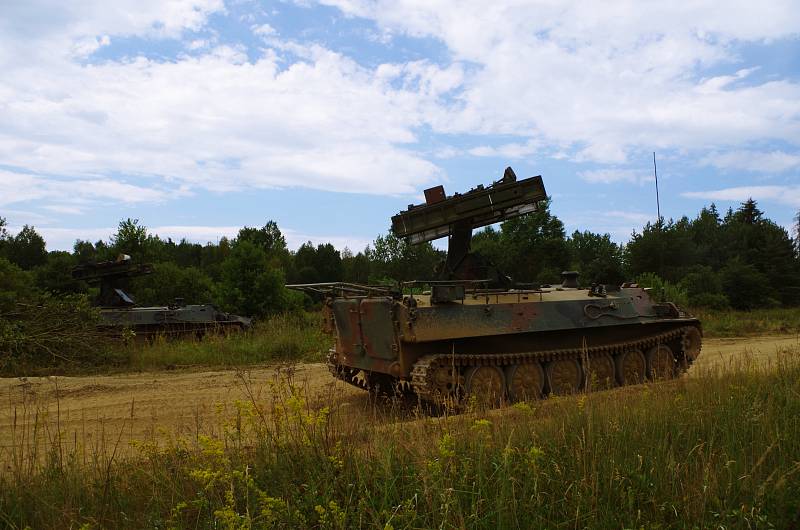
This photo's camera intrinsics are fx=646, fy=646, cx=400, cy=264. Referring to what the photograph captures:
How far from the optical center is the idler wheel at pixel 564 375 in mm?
9742

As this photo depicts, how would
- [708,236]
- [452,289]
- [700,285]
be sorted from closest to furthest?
[452,289]
[700,285]
[708,236]

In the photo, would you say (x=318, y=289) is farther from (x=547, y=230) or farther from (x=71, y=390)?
(x=547, y=230)

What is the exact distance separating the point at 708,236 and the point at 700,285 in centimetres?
2021

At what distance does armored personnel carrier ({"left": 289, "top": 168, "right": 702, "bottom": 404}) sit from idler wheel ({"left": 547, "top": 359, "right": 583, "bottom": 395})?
16 mm

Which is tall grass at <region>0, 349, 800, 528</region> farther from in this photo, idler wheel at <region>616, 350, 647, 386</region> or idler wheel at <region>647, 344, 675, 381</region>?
idler wheel at <region>647, 344, 675, 381</region>

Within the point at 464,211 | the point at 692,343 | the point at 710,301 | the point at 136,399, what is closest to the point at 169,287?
the point at 136,399

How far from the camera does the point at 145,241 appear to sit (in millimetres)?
33531

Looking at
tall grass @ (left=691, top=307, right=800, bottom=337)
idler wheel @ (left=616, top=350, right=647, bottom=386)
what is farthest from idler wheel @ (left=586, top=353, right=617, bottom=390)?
tall grass @ (left=691, top=307, right=800, bottom=337)

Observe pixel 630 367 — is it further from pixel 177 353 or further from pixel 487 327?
pixel 177 353

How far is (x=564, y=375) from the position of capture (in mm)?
9930

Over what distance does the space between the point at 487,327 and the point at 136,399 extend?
17.9 feet

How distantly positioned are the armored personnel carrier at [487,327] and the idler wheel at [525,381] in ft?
0.05

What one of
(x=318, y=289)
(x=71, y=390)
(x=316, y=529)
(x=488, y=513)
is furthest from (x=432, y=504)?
(x=71, y=390)

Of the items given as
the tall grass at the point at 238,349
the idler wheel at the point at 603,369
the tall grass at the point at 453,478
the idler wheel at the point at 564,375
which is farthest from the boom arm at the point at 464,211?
the tall grass at the point at 453,478
